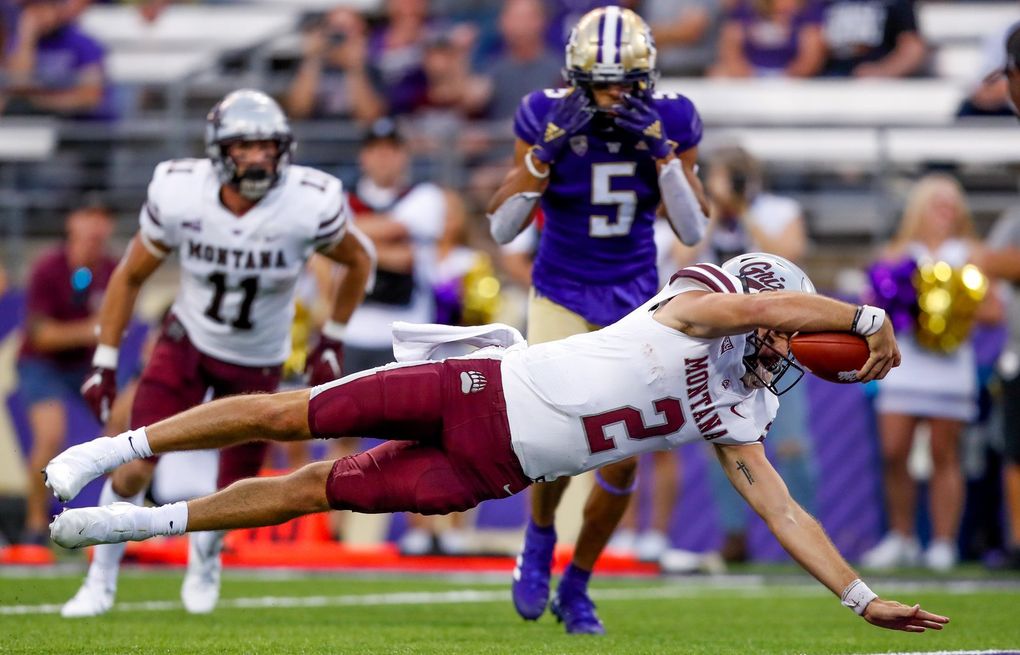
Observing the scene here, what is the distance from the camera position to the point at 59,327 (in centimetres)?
1097

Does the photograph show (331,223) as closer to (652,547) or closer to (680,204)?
(680,204)

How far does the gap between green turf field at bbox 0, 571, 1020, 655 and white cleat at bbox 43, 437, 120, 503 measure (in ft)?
2.11

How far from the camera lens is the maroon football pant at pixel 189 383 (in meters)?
7.27

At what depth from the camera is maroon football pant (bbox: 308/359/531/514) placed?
5.28 m

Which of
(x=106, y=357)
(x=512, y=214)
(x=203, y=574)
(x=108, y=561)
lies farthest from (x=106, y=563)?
(x=512, y=214)

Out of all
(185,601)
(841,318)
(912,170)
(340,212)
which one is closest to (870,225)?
(912,170)

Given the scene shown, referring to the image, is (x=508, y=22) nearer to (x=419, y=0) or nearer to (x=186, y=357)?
(x=419, y=0)

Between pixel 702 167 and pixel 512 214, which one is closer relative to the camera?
pixel 512 214

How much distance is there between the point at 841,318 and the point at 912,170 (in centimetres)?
731

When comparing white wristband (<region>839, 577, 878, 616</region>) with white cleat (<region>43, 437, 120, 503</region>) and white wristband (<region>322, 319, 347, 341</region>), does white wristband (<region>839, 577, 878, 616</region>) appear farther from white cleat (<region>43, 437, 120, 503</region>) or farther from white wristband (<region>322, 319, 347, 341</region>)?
white wristband (<region>322, 319, 347, 341</region>)

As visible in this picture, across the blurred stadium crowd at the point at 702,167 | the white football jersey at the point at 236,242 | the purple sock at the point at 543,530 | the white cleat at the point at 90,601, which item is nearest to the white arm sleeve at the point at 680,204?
the purple sock at the point at 543,530

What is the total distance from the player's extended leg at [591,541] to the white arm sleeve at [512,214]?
42.0 inches

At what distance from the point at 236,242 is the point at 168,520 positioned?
7.57 ft

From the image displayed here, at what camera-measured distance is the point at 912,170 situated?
1184 cm
